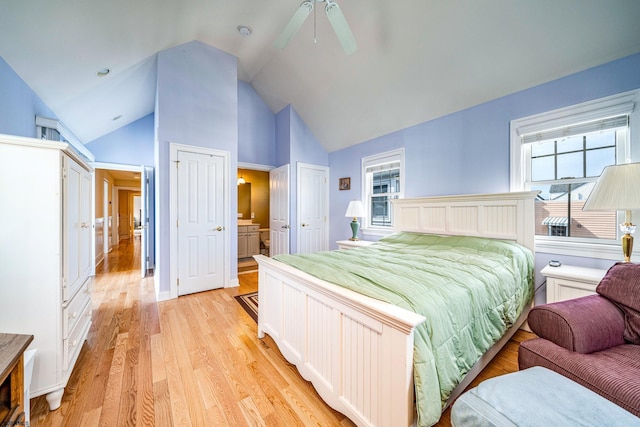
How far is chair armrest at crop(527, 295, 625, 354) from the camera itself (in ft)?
3.66

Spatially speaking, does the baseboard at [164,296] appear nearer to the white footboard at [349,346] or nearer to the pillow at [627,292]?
the white footboard at [349,346]

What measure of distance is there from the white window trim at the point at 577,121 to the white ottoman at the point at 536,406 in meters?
2.03

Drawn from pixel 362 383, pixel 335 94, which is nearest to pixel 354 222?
pixel 335 94

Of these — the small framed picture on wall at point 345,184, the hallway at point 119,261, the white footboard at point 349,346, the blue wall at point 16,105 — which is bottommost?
the hallway at point 119,261

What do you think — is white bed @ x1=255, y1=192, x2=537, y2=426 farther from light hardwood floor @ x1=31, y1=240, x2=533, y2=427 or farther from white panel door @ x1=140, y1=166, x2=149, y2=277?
white panel door @ x1=140, y1=166, x2=149, y2=277

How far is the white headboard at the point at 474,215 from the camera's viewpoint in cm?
237

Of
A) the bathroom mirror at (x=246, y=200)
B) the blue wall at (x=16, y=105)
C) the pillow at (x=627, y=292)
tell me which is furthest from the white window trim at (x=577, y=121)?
the bathroom mirror at (x=246, y=200)

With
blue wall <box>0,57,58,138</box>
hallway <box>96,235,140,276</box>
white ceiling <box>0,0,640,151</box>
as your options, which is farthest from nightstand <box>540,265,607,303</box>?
hallway <box>96,235,140,276</box>

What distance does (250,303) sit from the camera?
2949mm

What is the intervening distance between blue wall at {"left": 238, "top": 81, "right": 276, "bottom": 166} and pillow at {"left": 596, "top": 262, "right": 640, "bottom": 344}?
15.2ft

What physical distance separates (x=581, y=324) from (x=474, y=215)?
1.75 meters

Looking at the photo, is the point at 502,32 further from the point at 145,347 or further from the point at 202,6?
the point at 145,347

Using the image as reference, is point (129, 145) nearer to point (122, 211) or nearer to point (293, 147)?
point (293, 147)

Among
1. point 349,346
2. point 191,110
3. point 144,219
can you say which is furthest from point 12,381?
point 144,219
